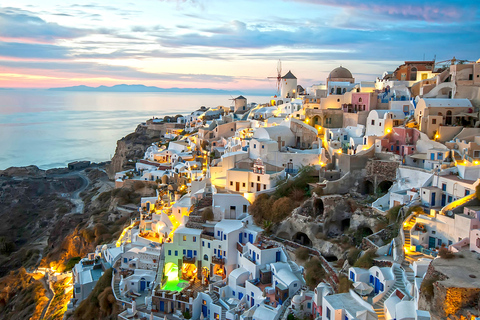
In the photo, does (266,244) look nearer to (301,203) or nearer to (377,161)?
(301,203)

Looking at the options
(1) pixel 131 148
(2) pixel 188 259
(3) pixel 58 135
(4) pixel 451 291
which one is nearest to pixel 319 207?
(2) pixel 188 259

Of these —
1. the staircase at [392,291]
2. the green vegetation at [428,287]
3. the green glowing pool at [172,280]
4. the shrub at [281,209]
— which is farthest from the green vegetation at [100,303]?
the green vegetation at [428,287]

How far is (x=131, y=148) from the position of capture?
52156 millimetres

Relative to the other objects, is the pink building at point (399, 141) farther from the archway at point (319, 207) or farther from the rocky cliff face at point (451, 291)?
the rocky cliff face at point (451, 291)

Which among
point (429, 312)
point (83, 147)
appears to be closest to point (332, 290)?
point (429, 312)

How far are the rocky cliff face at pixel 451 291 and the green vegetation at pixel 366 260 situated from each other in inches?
128

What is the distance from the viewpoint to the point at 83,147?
9644cm

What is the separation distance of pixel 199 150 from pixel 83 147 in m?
66.7

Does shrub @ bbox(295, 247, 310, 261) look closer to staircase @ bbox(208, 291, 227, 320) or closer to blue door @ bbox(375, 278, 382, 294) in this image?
staircase @ bbox(208, 291, 227, 320)

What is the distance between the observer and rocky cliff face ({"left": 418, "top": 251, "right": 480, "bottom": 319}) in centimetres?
1045

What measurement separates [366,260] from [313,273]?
264 centimetres

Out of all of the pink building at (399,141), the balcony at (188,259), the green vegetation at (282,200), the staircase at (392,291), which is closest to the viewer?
the staircase at (392,291)

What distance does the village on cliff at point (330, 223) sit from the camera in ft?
45.8

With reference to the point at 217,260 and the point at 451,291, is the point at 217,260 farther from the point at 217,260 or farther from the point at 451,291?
the point at 451,291
